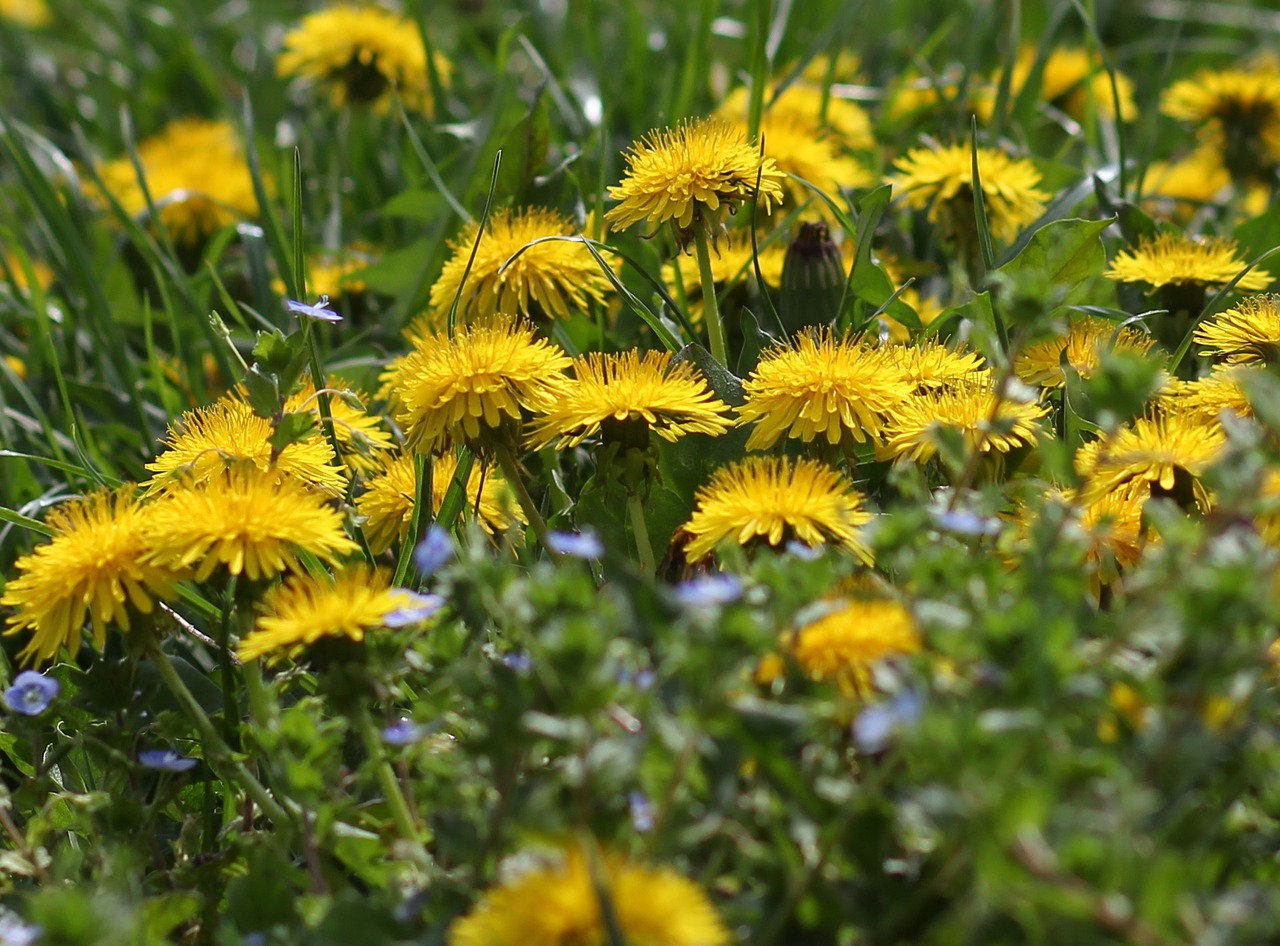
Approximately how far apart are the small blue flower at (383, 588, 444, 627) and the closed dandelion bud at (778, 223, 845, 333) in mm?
829

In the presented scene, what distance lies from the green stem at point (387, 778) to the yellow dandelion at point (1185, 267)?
3.75 feet

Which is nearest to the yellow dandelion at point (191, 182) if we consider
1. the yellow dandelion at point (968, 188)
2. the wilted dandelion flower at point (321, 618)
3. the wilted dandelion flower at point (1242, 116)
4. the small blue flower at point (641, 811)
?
the yellow dandelion at point (968, 188)

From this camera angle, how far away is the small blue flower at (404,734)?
1.10m

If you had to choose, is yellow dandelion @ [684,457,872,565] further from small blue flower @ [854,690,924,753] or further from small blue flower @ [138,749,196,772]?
small blue flower @ [138,749,196,772]

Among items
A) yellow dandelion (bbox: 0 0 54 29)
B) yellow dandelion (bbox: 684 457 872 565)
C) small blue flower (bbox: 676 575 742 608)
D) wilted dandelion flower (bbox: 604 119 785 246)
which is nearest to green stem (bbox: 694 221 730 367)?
wilted dandelion flower (bbox: 604 119 785 246)

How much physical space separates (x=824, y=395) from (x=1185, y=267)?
64 centimetres

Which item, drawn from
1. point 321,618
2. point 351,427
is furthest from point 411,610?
point 351,427

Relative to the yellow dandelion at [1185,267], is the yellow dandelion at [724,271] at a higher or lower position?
lower

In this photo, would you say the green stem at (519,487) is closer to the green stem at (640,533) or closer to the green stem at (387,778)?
the green stem at (640,533)

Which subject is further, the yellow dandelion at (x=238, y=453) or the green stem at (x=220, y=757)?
the yellow dandelion at (x=238, y=453)

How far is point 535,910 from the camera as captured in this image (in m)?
0.91

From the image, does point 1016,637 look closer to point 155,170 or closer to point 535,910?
point 535,910

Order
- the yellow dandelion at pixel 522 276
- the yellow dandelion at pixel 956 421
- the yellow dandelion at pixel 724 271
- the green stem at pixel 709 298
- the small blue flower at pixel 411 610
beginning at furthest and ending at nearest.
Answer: the yellow dandelion at pixel 724 271
the yellow dandelion at pixel 522 276
the green stem at pixel 709 298
the yellow dandelion at pixel 956 421
the small blue flower at pixel 411 610

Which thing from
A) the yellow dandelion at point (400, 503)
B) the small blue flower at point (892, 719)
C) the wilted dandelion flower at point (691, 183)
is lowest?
the yellow dandelion at point (400, 503)
